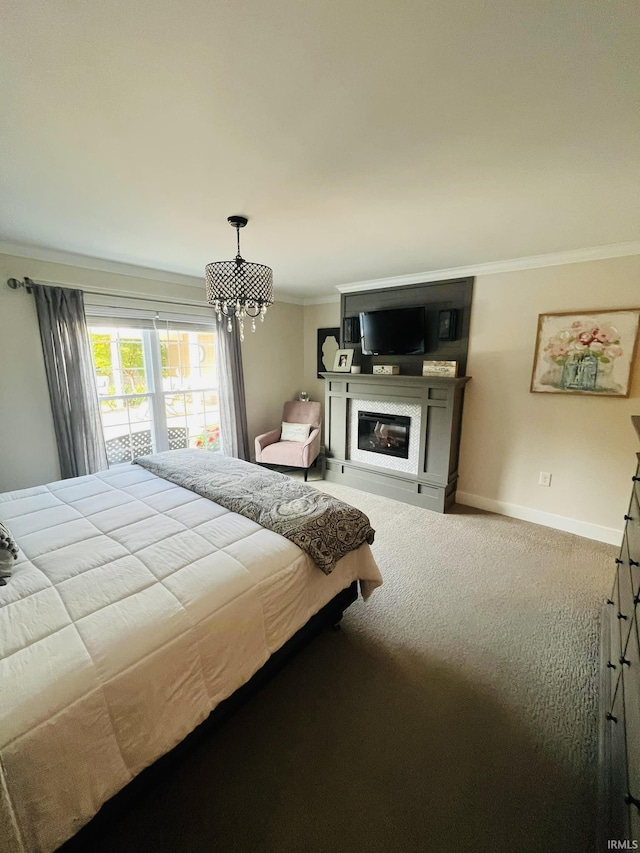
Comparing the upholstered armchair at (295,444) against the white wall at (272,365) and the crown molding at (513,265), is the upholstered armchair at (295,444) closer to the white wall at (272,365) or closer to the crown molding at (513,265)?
the white wall at (272,365)

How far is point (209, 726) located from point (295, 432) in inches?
135

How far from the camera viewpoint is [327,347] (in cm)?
480

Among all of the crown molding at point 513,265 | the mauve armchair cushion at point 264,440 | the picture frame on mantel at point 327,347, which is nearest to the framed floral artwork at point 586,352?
the crown molding at point 513,265

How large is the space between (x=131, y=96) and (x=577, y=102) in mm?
1499

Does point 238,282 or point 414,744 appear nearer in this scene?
point 414,744

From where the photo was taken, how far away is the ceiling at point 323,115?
876 millimetres

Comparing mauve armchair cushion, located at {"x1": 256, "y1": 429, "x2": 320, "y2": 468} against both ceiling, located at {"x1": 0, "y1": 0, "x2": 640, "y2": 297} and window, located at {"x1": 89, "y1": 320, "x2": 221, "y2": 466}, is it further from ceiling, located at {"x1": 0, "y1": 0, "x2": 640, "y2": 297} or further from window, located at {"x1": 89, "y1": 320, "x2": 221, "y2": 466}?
ceiling, located at {"x1": 0, "y1": 0, "x2": 640, "y2": 297}

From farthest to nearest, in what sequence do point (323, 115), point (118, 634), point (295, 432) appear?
point (295, 432) < point (323, 115) < point (118, 634)

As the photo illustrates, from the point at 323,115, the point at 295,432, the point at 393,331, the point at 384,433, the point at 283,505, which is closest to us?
the point at 323,115

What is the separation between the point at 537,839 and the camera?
43.7 inches

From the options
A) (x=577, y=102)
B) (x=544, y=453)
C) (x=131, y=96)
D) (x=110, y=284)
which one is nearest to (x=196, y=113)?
(x=131, y=96)

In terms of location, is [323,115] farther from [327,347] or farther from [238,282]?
[327,347]

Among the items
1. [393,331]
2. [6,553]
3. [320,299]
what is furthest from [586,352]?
[6,553]

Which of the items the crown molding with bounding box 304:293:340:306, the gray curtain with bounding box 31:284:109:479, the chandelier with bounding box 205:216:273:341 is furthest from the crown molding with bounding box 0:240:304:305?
the chandelier with bounding box 205:216:273:341
